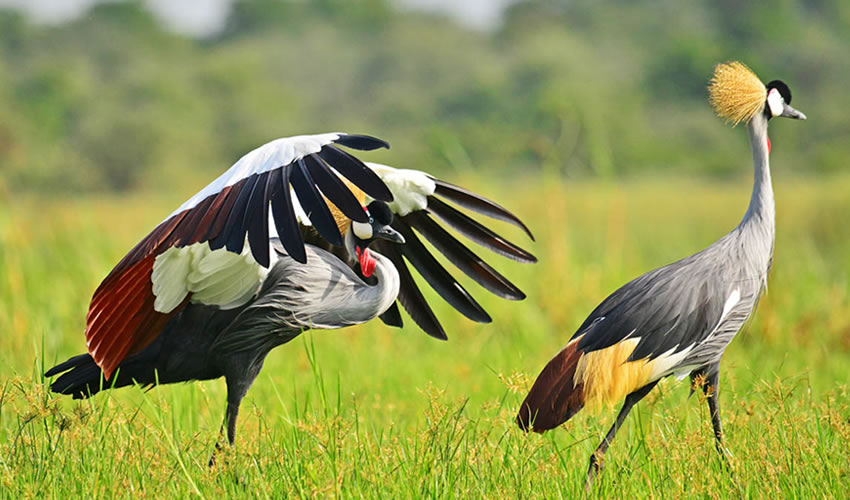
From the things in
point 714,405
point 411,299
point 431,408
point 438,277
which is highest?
point 438,277

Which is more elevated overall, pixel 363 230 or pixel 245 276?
pixel 363 230

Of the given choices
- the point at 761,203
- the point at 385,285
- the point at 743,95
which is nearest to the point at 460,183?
the point at 385,285

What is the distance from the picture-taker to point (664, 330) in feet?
9.91

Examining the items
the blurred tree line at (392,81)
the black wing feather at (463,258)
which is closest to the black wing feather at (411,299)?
the black wing feather at (463,258)

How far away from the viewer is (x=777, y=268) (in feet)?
25.0

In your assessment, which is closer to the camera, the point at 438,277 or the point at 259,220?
the point at 259,220

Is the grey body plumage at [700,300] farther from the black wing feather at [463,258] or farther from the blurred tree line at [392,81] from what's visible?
the blurred tree line at [392,81]

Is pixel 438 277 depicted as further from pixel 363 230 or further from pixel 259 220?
pixel 259 220

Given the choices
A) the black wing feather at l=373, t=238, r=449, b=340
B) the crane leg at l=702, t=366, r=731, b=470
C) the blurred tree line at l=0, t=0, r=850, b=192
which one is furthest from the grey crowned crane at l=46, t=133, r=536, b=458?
the blurred tree line at l=0, t=0, r=850, b=192

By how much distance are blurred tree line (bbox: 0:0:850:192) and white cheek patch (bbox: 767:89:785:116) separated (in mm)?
17593

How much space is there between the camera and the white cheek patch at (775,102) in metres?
3.29

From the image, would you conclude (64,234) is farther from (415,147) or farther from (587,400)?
(415,147)

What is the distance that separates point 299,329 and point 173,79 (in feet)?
114

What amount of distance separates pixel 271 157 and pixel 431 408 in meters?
0.92
